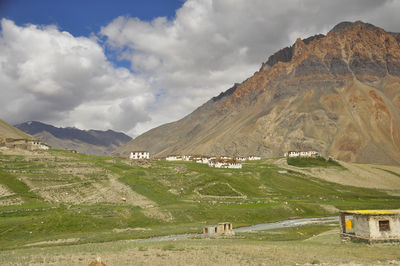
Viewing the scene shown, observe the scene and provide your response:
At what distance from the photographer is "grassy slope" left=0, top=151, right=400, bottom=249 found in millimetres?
62031

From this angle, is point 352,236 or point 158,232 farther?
point 158,232

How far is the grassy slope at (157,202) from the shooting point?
62031 mm

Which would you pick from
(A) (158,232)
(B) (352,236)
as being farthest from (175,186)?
(B) (352,236)

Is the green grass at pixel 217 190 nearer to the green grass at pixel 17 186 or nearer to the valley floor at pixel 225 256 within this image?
the green grass at pixel 17 186

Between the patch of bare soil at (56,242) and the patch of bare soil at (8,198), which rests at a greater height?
the patch of bare soil at (8,198)

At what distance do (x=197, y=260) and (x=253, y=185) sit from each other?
11517 centimetres

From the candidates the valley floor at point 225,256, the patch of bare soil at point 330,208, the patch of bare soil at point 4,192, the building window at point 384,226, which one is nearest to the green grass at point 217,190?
the patch of bare soil at point 330,208

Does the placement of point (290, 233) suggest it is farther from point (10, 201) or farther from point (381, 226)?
point (10, 201)

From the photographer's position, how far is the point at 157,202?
310 ft

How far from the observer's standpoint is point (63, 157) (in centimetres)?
13462

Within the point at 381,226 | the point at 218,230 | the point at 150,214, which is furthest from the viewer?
the point at 150,214

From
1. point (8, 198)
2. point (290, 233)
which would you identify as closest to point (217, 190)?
point (290, 233)

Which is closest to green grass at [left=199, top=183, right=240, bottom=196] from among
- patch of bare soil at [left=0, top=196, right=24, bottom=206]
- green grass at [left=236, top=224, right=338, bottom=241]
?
green grass at [left=236, top=224, right=338, bottom=241]

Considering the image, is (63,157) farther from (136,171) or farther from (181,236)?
(181,236)
